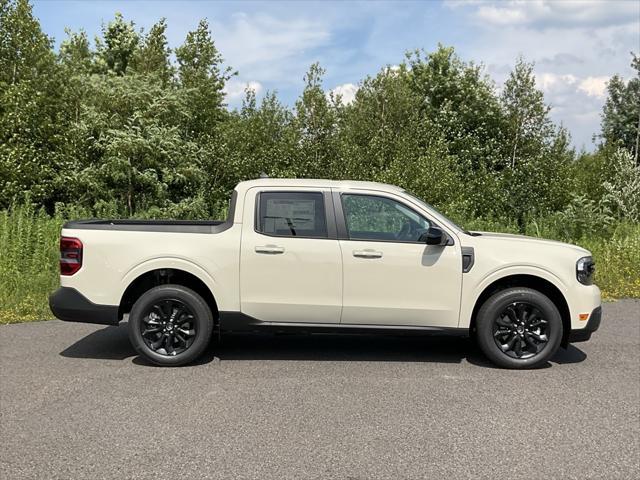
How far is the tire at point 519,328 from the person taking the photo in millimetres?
6234

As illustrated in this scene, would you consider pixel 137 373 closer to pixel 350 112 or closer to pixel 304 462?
pixel 304 462

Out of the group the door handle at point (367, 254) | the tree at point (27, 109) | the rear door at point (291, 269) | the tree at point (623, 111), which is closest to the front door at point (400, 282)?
the door handle at point (367, 254)

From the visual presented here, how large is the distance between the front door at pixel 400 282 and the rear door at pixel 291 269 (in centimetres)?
14

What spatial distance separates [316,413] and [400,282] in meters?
1.76

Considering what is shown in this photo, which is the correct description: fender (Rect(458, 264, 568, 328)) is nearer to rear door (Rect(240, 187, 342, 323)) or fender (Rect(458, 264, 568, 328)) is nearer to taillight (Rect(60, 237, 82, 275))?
rear door (Rect(240, 187, 342, 323))

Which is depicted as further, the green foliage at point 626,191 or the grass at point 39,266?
the green foliage at point 626,191

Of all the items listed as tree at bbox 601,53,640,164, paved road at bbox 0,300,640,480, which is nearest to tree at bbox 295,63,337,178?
paved road at bbox 0,300,640,480

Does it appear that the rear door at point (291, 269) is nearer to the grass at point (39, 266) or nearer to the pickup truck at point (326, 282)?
the pickup truck at point (326, 282)

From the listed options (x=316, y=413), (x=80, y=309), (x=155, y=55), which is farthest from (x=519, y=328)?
(x=155, y=55)

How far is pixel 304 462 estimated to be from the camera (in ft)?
13.3

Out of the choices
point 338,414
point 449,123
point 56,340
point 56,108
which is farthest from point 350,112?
point 338,414

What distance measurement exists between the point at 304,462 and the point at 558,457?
1.63 meters

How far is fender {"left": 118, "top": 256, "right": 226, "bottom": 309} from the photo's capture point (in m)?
6.28

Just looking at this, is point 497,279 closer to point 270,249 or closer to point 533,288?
point 533,288
